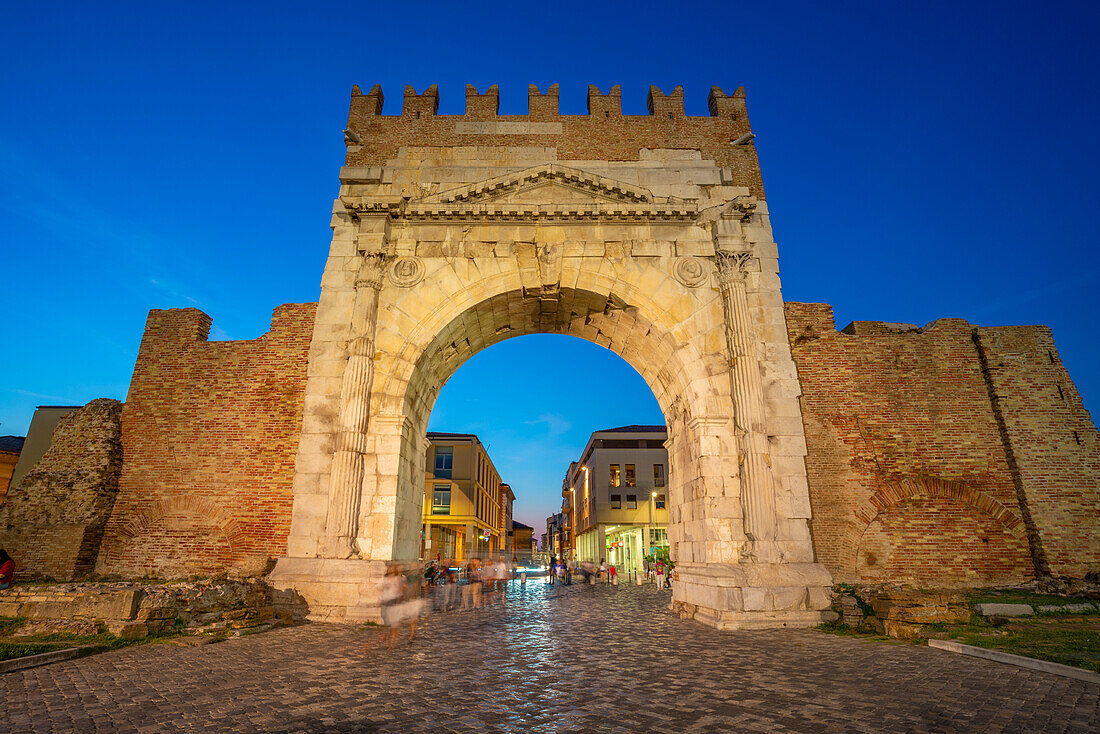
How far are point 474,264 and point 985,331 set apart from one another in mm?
13294

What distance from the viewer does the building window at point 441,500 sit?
3997 centimetres

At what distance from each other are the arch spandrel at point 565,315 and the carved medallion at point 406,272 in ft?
0.12

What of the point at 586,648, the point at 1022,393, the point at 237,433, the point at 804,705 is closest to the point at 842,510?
the point at 1022,393

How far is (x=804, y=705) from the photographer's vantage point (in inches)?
191

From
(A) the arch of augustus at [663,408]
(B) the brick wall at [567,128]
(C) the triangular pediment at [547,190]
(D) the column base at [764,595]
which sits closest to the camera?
(D) the column base at [764,595]

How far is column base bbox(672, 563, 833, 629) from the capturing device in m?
9.89

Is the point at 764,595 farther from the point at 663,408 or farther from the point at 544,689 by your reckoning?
the point at 544,689

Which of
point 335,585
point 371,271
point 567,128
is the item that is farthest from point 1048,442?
point 371,271

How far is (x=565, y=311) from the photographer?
14531mm

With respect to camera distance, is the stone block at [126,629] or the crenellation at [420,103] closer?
the stone block at [126,629]

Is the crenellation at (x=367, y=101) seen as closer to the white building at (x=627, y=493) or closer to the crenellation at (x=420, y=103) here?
the crenellation at (x=420, y=103)

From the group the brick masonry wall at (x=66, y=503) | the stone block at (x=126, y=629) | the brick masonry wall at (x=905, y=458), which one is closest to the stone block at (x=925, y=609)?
the brick masonry wall at (x=905, y=458)

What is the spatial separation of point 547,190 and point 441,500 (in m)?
31.7

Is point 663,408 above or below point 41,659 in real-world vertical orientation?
above
